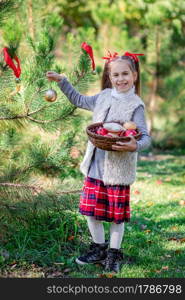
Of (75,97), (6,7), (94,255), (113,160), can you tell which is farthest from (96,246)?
(6,7)

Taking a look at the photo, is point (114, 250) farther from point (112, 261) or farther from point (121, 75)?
point (121, 75)

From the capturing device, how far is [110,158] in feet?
9.65

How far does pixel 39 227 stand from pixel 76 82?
111 cm

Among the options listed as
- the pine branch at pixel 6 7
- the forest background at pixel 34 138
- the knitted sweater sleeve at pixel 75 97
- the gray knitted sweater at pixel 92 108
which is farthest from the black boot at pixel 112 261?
the pine branch at pixel 6 7

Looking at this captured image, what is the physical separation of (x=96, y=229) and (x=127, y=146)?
2.43 ft

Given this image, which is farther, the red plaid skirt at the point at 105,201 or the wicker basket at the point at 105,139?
the red plaid skirt at the point at 105,201

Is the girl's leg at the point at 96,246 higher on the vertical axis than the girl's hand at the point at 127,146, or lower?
lower

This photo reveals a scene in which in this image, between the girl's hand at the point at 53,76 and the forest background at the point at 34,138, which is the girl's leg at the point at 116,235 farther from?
the girl's hand at the point at 53,76

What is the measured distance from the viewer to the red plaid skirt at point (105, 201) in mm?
2975

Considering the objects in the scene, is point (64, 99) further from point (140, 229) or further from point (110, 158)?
point (140, 229)

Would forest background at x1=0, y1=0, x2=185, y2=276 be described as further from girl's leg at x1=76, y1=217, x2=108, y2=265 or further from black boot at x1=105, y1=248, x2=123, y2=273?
black boot at x1=105, y1=248, x2=123, y2=273

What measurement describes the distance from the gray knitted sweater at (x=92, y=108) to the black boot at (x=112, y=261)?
0.51 metres

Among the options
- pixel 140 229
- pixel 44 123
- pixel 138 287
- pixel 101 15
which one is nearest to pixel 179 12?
pixel 101 15

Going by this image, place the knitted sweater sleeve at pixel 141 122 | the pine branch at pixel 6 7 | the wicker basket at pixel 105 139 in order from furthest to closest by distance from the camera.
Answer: the pine branch at pixel 6 7
the knitted sweater sleeve at pixel 141 122
the wicker basket at pixel 105 139
